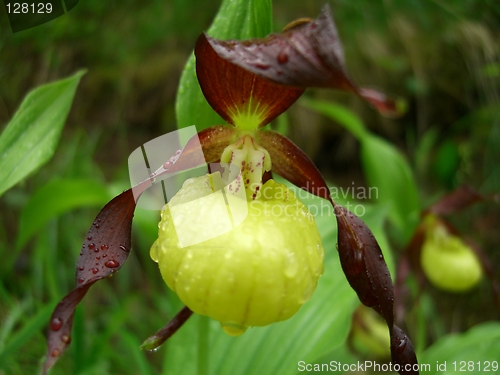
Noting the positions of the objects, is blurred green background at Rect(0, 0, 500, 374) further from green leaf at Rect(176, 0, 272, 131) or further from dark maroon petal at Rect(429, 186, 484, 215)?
green leaf at Rect(176, 0, 272, 131)

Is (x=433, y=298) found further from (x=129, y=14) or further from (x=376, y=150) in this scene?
(x=129, y=14)

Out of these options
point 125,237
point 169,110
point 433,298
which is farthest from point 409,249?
point 169,110

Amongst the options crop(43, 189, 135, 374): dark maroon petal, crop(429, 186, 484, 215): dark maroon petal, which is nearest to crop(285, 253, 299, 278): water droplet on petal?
crop(43, 189, 135, 374): dark maroon petal

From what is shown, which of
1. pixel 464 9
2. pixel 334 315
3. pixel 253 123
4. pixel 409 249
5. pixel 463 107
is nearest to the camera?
pixel 253 123
